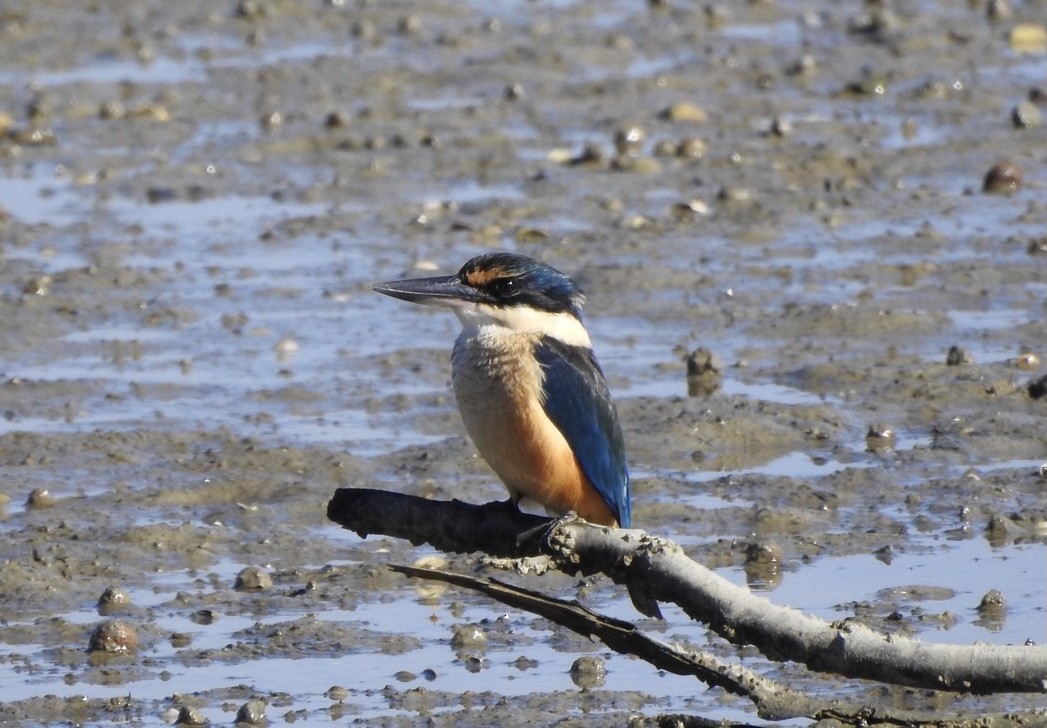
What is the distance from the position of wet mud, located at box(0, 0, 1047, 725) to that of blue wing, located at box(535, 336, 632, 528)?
25.8 inches

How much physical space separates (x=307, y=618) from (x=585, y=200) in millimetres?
5115

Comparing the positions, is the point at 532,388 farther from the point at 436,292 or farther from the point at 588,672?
the point at 588,672

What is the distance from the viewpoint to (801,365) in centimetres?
841

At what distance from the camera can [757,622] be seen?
14.3ft

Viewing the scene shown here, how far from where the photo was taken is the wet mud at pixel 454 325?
19.4 ft

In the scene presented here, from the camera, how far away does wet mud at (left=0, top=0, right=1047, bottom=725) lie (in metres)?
5.91

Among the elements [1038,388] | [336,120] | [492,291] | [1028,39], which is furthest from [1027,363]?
[1028,39]

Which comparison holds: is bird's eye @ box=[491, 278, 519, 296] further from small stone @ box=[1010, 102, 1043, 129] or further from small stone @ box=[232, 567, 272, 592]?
small stone @ box=[1010, 102, 1043, 129]

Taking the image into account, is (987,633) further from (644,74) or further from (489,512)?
(644,74)

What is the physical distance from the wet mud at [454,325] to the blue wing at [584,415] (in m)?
0.65

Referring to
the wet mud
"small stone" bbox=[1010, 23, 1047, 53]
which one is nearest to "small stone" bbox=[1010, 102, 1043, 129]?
the wet mud

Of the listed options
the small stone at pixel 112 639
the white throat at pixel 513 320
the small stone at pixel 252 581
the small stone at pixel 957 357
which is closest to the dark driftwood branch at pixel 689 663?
the white throat at pixel 513 320

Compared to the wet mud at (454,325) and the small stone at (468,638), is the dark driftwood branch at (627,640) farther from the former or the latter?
the small stone at (468,638)

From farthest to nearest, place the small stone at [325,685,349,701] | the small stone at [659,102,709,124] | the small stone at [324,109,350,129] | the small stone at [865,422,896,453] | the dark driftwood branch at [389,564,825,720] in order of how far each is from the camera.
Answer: the small stone at [659,102,709,124], the small stone at [324,109,350,129], the small stone at [865,422,896,453], the small stone at [325,685,349,701], the dark driftwood branch at [389,564,825,720]
